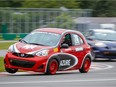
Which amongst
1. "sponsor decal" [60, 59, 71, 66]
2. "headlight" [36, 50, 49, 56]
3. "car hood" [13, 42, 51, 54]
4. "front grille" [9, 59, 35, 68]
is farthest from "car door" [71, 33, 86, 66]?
"front grille" [9, 59, 35, 68]

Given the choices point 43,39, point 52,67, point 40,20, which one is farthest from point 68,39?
point 40,20

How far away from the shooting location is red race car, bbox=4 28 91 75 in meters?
15.8

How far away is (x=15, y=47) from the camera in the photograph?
16219 mm

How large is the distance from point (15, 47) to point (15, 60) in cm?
52

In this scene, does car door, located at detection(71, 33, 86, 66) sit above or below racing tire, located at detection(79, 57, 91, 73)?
above

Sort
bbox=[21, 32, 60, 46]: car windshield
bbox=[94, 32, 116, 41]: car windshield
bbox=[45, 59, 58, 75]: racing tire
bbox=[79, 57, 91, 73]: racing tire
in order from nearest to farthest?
bbox=[45, 59, 58, 75]: racing tire
bbox=[21, 32, 60, 46]: car windshield
bbox=[79, 57, 91, 73]: racing tire
bbox=[94, 32, 116, 41]: car windshield

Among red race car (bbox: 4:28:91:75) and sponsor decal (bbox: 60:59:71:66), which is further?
sponsor decal (bbox: 60:59:71:66)

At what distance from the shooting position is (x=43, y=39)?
16938 mm

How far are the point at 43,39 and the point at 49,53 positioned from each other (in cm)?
93

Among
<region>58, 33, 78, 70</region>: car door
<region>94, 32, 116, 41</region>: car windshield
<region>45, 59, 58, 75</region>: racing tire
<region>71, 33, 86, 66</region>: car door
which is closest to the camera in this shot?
<region>45, 59, 58, 75</region>: racing tire

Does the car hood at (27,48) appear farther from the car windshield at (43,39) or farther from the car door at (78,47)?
the car door at (78,47)

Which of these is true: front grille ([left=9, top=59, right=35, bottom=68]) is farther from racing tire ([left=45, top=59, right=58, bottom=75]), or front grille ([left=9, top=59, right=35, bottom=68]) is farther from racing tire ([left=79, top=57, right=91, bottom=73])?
racing tire ([left=79, top=57, right=91, bottom=73])

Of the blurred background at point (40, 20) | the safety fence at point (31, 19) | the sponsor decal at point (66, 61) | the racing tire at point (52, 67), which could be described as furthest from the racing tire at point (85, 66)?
the safety fence at point (31, 19)

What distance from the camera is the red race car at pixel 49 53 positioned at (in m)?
15.8
